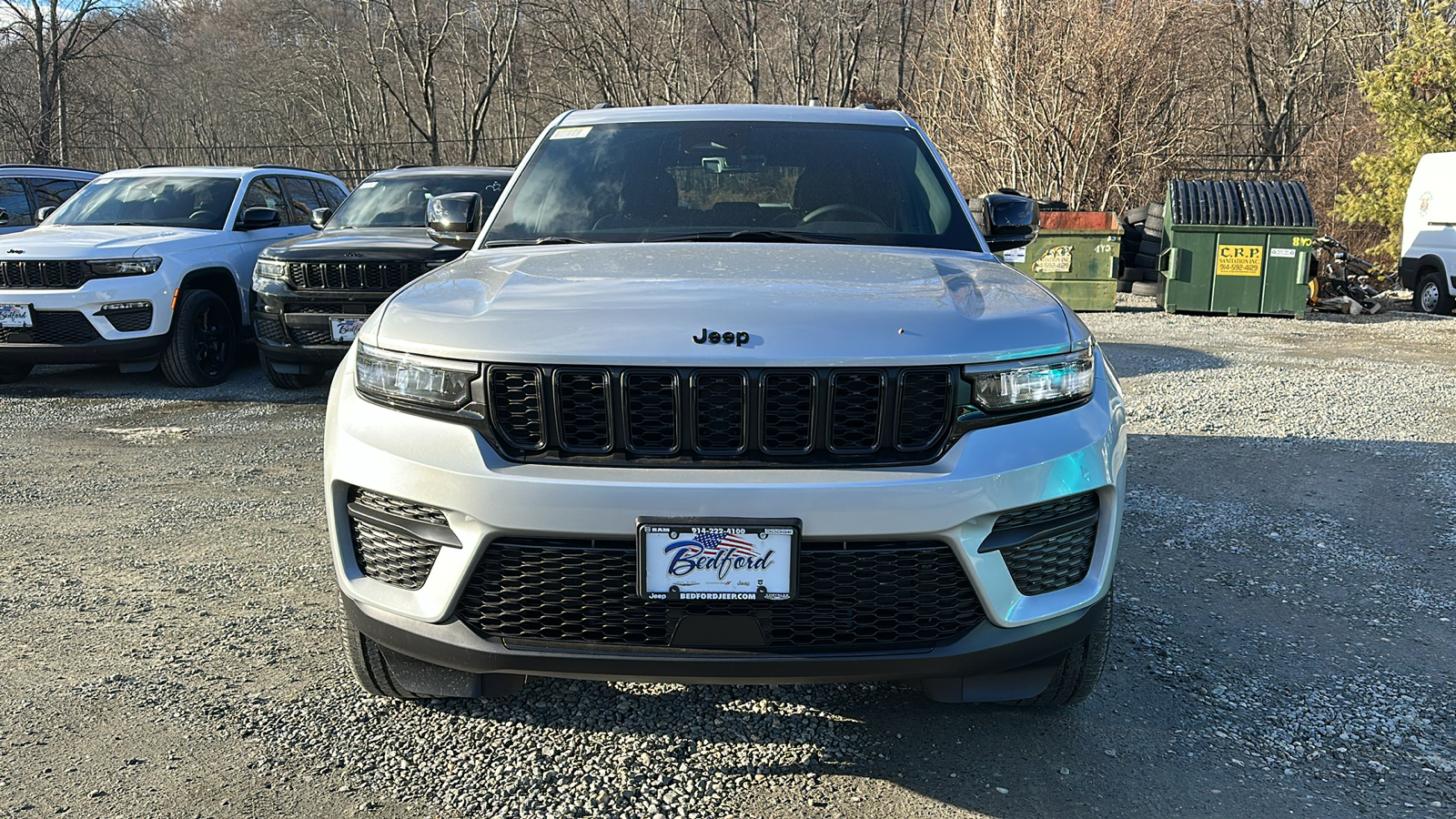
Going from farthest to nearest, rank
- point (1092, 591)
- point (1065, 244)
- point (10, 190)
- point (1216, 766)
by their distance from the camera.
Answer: point (1065, 244) < point (10, 190) < point (1216, 766) < point (1092, 591)

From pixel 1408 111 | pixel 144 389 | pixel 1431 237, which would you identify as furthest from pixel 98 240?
pixel 1408 111

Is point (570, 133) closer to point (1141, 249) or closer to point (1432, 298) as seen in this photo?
point (1141, 249)

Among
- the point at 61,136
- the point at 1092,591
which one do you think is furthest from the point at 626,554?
the point at 61,136

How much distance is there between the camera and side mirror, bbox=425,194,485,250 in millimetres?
3883

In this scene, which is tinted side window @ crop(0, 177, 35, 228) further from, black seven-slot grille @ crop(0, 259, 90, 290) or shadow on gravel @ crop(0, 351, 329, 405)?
black seven-slot grille @ crop(0, 259, 90, 290)

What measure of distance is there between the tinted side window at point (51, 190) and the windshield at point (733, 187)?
10.0m

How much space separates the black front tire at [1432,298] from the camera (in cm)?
1405

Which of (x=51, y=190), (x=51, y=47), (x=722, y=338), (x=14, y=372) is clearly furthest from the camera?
(x=51, y=47)

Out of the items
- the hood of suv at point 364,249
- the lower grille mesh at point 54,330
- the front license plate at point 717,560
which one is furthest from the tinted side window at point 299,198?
the front license plate at point 717,560

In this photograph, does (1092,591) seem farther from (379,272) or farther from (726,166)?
(379,272)

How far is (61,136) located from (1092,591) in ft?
97.0

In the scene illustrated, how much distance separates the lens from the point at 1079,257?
13914 mm

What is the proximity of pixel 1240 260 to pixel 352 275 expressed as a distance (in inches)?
446

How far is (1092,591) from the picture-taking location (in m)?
2.52
